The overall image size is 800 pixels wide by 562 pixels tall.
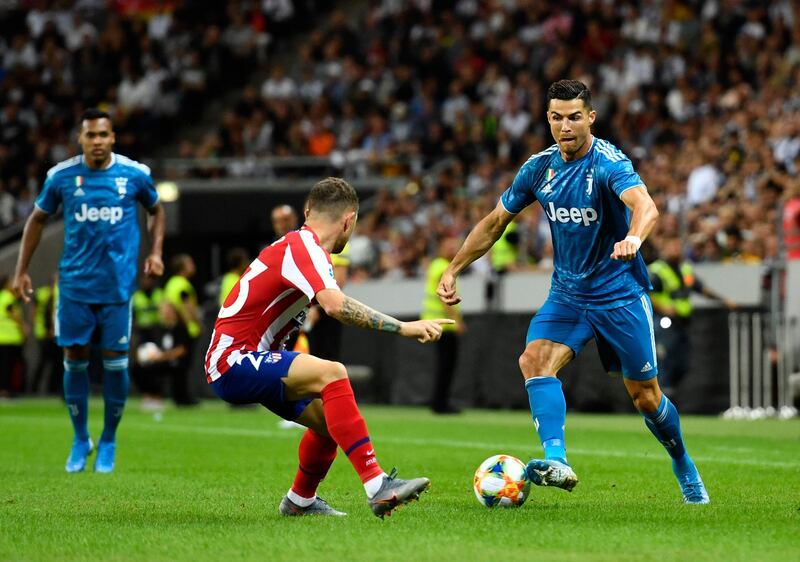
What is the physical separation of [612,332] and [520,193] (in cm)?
99

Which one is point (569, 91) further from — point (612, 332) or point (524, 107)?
point (524, 107)

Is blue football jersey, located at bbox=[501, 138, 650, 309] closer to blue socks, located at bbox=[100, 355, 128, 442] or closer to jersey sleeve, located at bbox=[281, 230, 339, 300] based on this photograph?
jersey sleeve, located at bbox=[281, 230, 339, 300]

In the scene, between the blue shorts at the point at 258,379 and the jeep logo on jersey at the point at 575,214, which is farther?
the jeep logo on jersey at the point at 575,214

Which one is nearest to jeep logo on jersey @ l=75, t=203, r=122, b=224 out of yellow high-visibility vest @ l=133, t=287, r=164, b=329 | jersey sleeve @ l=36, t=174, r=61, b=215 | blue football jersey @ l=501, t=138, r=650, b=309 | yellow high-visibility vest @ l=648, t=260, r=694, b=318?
jersey sleeve @ l=36, t=174, r=61, b=215

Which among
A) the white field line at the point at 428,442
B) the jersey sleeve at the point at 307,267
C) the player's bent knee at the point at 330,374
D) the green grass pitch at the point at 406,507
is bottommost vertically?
the white field line at the point at 428,442

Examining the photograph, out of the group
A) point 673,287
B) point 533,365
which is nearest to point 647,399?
point 533,365

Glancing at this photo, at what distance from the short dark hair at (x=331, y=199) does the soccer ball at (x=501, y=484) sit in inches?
62.9

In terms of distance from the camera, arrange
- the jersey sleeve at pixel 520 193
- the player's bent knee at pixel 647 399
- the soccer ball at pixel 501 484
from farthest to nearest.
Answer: the jersey sleeve at pixel 520 193 → the player's bent knee at pixel 647 399 → the soccer ball at pixel 501 484

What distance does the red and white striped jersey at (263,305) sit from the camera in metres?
6.81

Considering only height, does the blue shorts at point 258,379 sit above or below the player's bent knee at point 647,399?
above

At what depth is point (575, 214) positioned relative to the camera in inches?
307

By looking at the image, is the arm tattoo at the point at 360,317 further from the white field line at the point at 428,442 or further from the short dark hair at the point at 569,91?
the white field line at the point at 428,442

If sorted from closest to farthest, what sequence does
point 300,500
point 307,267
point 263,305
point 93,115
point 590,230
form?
point 307,267 < point 263,305 < point 300,500 < point 590,230 < point 93,115

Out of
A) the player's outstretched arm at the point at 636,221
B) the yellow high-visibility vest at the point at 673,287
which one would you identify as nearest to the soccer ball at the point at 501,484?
the player's outstretched arm at the point at 636,221
